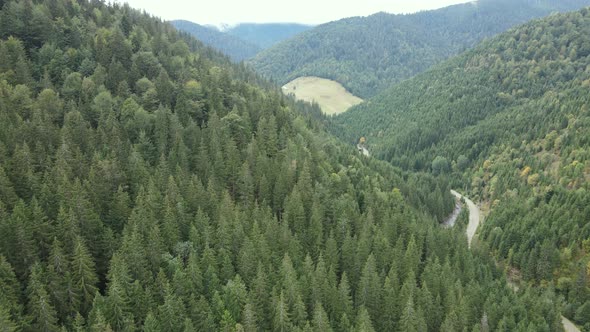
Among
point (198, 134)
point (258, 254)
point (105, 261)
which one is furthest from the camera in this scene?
point (198, 134)

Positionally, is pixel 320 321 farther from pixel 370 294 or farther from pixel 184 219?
pixel 184 219

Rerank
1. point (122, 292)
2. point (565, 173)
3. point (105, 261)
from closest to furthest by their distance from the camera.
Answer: point (122, 292), point (105, 261), point (565, 173)

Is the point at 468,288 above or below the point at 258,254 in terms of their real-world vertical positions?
below

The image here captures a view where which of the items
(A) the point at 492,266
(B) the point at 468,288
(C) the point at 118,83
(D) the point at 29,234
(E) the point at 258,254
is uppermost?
(C) the point at 118,83

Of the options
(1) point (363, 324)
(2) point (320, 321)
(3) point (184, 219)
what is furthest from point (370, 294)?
(3) point (184, 219)

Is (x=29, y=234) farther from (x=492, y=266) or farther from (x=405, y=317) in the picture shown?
(x=492, y=266)

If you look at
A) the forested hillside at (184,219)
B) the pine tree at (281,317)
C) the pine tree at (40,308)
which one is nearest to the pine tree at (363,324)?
the forested hillside at (184,219)

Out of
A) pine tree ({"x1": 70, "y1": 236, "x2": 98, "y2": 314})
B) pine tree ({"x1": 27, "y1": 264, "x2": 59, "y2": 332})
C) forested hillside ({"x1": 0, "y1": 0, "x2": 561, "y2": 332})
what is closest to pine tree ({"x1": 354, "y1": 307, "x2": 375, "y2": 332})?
forested hillside ({"x1": 0, "y1": 0, "x2": 561, "y2": 332})

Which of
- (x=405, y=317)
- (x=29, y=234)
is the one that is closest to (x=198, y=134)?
(x=29, y=234)
